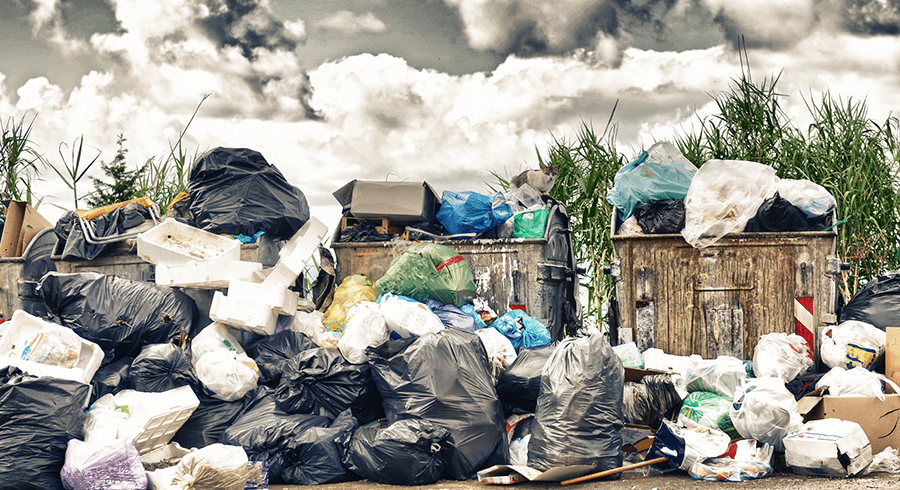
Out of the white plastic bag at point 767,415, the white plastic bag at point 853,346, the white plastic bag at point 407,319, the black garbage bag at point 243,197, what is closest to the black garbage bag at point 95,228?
the black garbage bag at point 243,197

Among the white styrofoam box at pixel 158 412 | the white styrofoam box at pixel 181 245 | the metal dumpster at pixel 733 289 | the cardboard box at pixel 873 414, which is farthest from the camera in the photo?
the metal dumpster at pixel 733 289

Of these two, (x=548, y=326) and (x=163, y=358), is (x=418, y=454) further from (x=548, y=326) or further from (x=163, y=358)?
(x=548, y=326)

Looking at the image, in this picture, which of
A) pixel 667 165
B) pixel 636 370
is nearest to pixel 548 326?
pixel 636 370

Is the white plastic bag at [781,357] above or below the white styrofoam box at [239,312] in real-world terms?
below

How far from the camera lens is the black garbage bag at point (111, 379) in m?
3.94

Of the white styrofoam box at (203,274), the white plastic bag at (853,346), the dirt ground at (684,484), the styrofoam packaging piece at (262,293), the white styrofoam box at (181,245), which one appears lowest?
the dirt ground at (684,484)

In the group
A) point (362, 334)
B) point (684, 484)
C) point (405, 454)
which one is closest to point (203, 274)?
point (362, 334)

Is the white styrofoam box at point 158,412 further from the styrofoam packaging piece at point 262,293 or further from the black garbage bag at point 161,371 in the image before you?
the styrofoam packaging piece at point 262,293

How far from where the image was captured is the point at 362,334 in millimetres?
4062

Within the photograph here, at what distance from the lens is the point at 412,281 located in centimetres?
474

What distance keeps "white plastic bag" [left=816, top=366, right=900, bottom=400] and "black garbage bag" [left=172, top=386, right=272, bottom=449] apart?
3.29 m

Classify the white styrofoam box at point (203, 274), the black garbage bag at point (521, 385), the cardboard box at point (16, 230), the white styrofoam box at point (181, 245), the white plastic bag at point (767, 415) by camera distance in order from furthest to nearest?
the cardboard box at point (16, 230) → the white styrofoam box at point (181, 245) → the white styrofoam box at point (203, 274) → the black garbage bag at point (521, 385) → the white plastic bag at point (767, 415)

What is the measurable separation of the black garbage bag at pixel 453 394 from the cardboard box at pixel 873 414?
180 centimetres

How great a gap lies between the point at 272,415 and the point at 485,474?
48.0 inches
